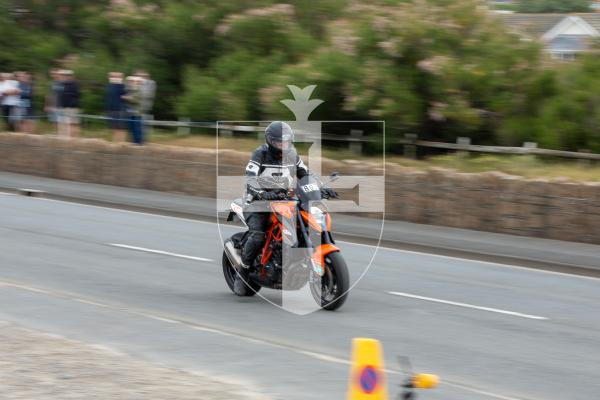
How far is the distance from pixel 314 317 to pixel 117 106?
46.0ft

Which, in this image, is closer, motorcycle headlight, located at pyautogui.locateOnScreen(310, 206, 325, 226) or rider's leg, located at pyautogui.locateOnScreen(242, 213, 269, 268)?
motorcycle headlight, located at pyautogui.locateOnScreen(310, 206, 325, 226)

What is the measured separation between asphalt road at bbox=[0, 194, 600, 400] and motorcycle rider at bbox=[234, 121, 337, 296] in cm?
82

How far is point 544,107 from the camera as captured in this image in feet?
70.4

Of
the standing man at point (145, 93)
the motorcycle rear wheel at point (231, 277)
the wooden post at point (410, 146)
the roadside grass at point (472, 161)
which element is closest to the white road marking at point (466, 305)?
the motorcycle rear wheel at point (231, 277)

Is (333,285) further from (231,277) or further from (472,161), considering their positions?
(472,161)

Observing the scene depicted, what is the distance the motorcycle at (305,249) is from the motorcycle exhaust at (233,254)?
0.30 meters

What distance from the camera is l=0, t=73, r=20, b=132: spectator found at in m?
25.9

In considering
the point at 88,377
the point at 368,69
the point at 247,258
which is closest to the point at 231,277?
the point at 247,258

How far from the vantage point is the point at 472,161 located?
65.7 ft

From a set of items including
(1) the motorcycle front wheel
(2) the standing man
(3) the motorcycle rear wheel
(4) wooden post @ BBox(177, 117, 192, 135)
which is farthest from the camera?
(4) wooden post @ BBox(177, 117, 192, 135)

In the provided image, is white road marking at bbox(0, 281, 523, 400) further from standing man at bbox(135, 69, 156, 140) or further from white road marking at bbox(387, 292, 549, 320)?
standing man at bbox(135, 69, 156, 140)

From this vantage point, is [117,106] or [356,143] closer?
[356,143]

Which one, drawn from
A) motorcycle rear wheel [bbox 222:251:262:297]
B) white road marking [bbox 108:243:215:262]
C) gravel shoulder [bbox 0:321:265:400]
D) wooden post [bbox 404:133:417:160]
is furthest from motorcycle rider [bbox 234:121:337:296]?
wooden post [bbox 404:133:417:160]
